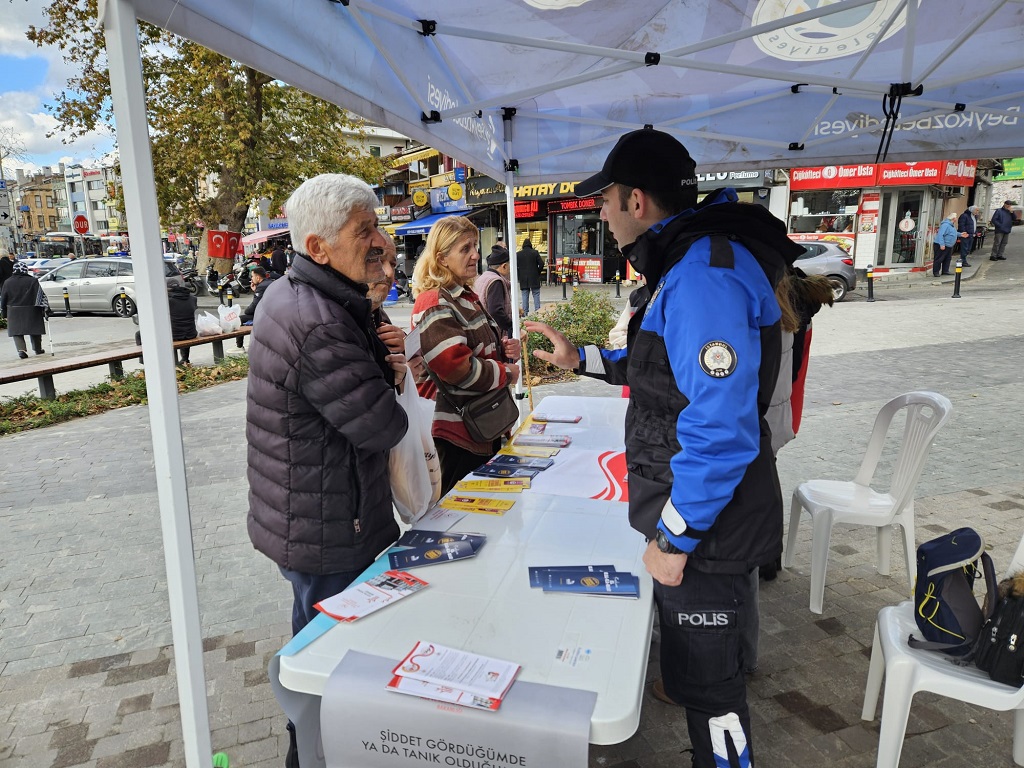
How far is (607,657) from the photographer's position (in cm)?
143

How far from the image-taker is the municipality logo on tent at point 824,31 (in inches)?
118

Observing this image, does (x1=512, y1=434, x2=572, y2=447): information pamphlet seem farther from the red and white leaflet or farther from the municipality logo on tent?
the municipality logo on tent

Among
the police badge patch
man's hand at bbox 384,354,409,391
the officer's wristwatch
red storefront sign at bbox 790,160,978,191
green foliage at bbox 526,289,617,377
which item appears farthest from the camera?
red storefront sign at bbox 790,160,978,191

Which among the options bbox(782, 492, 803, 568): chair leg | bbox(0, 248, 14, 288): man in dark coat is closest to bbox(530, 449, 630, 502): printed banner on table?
bbox(782, 492, 803, 568): chair leg

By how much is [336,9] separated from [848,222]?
2003 cm

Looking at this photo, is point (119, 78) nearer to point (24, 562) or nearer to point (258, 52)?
point (258, 52)

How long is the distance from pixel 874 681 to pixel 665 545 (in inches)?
56.5

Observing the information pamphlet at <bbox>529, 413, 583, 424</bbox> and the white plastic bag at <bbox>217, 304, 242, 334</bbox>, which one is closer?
the information pamphlet at <bbox>529, 413, 583, 424</bbox>

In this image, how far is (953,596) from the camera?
1.94 metres

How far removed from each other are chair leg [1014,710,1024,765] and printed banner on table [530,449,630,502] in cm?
144

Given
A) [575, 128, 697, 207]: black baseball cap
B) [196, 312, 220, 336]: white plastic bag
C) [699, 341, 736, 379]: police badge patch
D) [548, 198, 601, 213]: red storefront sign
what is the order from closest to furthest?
[699, 341, 736, 379]: police badge patch → [575, 128, 697, 207]: black baseball cap → [196, 312, 220, 336]: white plastic bag → [548, 198, 601, 213]: red storefront sign

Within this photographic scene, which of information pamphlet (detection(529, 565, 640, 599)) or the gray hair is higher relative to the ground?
the gray hair

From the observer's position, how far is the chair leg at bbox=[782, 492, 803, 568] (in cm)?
345

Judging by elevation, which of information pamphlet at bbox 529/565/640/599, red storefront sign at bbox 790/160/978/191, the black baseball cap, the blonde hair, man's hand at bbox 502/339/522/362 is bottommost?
information pamphlet at bbox 529/565/640/599
